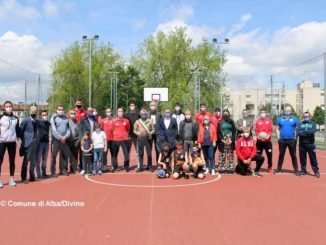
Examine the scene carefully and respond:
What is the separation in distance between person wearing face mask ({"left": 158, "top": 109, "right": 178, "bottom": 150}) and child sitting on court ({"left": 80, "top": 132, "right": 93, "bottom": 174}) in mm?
2114

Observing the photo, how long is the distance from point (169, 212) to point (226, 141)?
16.6 feet

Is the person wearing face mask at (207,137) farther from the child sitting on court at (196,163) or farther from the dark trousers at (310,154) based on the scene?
the dark trousers at (310,154)

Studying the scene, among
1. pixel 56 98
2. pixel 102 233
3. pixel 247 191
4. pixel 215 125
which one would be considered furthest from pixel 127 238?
pixel 56 98

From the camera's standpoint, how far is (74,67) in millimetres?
46500

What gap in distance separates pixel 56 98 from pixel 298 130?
37.8m

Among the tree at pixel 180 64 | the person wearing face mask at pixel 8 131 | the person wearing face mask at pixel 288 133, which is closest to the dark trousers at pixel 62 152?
the person wearing face mask at pixel 8 131

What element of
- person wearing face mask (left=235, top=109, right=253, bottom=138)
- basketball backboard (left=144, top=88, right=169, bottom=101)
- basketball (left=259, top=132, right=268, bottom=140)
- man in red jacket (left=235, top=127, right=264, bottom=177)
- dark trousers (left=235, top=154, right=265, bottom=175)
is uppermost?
basketball backboard (left=144, top=88, right=169, bottom=101)

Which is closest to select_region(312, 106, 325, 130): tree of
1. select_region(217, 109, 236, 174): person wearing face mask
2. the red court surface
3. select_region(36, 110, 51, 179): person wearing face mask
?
select_region(217, 109, 236, 174): person wearing face mask

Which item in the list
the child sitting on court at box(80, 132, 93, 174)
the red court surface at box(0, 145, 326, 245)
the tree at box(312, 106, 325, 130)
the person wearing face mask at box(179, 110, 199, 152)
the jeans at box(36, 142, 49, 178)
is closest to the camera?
the red court surface at box(0, 145, 326, 245)

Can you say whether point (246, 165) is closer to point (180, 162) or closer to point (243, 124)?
point (243, 124)

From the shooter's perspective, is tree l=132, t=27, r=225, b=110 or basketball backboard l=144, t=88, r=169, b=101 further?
tree l=132, t=27, r=225, b=110

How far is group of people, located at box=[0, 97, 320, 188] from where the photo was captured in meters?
10.4

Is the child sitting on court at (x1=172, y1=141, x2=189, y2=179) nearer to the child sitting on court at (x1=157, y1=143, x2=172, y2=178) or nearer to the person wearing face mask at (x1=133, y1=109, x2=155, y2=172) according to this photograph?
the child sitting on court at (x1=157, y1=143, x2=172, y2=178)

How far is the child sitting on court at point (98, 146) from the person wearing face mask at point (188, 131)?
239 cm
